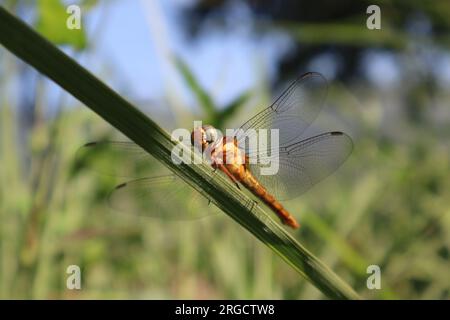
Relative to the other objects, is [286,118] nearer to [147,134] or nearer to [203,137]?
[203,137]

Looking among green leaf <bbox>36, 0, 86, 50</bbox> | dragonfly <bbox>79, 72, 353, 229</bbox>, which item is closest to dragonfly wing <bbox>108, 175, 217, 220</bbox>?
dragonfly <bbox>79, 72, 353, 229</bbox>

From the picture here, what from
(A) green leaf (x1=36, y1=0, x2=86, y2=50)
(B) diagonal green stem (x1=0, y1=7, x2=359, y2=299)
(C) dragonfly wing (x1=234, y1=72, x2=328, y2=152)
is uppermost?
(A) green leaf (x1=36, y1=0, x2=86, y2=50)

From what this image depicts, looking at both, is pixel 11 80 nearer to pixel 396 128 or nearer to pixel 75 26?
pixel 75 26

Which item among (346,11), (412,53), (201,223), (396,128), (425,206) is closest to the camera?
(201,223)

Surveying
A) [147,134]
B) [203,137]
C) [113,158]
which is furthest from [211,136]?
[113,158]

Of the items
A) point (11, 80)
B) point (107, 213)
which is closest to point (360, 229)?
point (107, 213)

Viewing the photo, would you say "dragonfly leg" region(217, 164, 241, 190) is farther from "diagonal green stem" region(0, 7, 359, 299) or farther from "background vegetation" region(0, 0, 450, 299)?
"diagonal green stem" region(0, 7, 359, 299)

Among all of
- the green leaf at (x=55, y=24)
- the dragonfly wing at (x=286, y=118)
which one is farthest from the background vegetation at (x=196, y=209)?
the dragonfly wing at (x=286, y=118)
